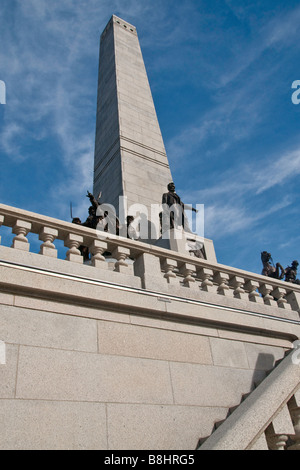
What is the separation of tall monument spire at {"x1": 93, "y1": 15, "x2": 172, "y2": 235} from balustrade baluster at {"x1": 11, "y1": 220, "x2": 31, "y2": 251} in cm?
1006

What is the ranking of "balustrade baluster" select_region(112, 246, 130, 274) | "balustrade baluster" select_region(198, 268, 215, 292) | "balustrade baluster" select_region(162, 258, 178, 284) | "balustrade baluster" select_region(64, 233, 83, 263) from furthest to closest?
1. "balustrade baluster" select_region(198, 268, 215, 292)
2. "balustrade baluster" select_region(162, 258, 178, 284)
3. "balustrade baluster" select_region(112, 246, 130, 274)
4. "balustrade baluster" select_region(64, 233, 83, 263)

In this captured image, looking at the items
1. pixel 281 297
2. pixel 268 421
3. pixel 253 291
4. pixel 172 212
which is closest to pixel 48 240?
pixel 268 421

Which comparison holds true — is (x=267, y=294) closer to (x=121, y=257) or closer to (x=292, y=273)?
(x=121, y=257)

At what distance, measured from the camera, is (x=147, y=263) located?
8.28 metres

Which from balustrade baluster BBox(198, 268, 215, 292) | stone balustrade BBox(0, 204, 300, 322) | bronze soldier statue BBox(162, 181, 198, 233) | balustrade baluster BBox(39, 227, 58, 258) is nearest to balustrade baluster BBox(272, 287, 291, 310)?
stone balustrade BBox(0, 204, 300, 322)

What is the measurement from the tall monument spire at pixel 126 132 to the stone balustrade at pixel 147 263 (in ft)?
26.0

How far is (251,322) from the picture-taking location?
8.75 m

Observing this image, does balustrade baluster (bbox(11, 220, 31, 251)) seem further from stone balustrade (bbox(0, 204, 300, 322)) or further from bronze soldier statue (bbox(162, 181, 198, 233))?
bronze soldier statue (bbox(162, 181, 198, 233))

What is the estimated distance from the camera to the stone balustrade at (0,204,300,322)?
7320mm

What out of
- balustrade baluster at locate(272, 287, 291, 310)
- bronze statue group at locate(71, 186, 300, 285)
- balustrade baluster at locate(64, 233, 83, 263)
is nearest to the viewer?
balustrade baluster at locate(64, 233, 83, 263)

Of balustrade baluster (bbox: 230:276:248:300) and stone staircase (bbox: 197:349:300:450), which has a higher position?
balustrade baluster (bbox: 230:276:248:300)

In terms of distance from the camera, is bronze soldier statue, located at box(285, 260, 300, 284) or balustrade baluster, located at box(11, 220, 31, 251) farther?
bronze soldier statue, located at box(285, 260, 300, 284)

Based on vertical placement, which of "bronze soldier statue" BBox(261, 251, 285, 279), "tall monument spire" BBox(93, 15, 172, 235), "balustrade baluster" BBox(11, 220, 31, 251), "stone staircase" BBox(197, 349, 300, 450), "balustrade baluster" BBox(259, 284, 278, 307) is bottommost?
"stone staircase" BBox(197, 349, 300, 450)

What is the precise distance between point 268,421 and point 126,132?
1642 cm
